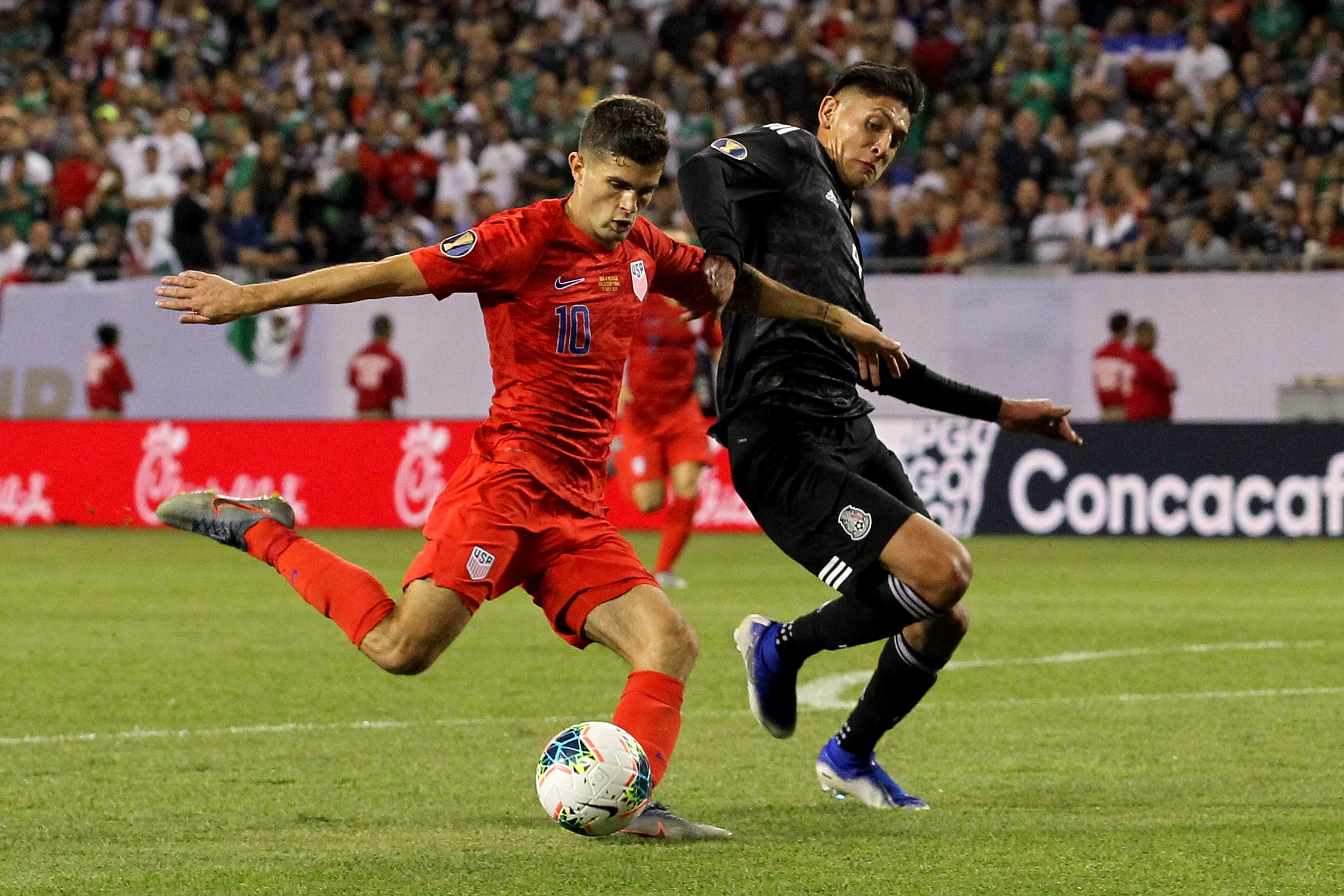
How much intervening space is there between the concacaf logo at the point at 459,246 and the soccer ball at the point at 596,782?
1.30m

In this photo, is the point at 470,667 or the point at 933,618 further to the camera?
the point at 470,667

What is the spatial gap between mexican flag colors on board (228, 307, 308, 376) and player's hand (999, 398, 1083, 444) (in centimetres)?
1392

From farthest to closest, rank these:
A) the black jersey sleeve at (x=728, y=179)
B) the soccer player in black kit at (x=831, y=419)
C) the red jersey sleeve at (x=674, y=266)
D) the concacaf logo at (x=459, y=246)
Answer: the soccer player in black kit at (x=831, y=419) → the red jersey sleeve at (x=674, y=266) → the black jersey sleeve at (x=728, y=179) → the concacaf logo at (x=459, y=246)

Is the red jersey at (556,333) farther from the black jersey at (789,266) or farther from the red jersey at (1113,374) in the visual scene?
the red jersey at (1113,374)

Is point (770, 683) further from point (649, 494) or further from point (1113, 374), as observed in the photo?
point (1113, 374)

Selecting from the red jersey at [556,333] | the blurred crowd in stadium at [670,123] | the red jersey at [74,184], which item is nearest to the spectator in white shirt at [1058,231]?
the blurred crowd in stadium at [670,123]

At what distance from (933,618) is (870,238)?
45.0ft

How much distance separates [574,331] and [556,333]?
48 mm

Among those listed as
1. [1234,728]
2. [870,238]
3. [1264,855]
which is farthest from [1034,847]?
[870,238]

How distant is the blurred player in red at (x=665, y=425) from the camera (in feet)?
43.0

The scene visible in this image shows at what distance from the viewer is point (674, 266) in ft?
18.6

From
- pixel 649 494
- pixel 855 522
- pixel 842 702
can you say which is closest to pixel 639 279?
pixel 855 522

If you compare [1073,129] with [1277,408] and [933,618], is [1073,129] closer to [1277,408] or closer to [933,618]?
→ [1277,408]

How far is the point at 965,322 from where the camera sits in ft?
57.8
